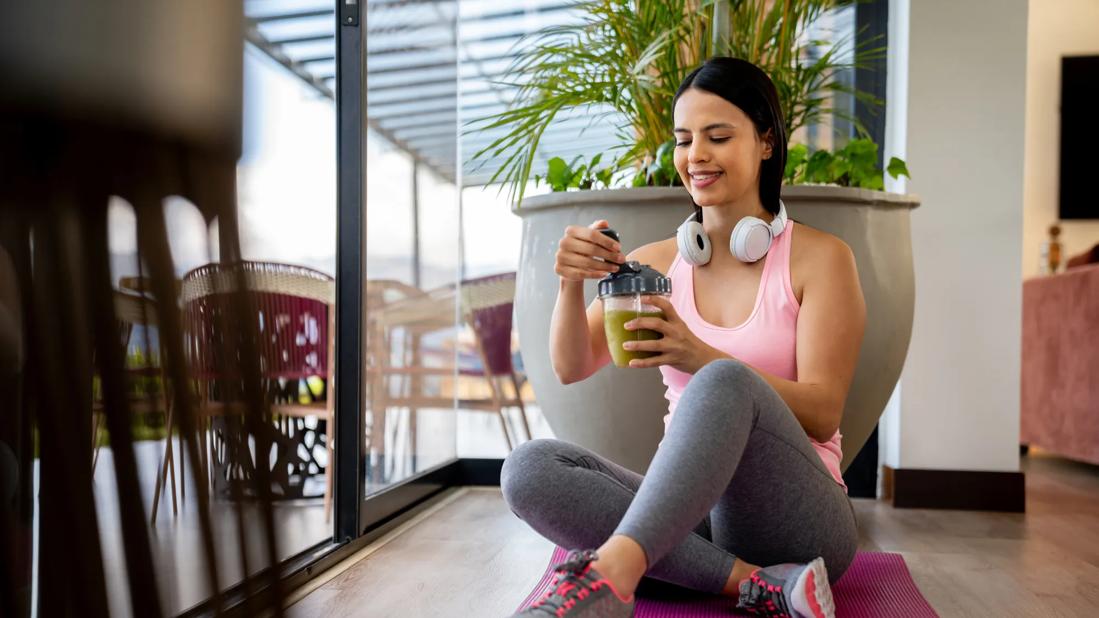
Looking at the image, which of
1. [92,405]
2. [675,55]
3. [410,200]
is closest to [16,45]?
[92,405]

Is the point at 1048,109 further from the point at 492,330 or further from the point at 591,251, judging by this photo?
the point at 591,251

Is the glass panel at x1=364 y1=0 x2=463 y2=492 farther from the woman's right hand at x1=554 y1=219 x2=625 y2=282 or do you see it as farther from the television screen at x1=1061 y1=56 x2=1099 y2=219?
the television screen at x1=1061 y1=56 x2=1099 y2=219

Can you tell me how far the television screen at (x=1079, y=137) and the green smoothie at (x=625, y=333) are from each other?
462 centimetres

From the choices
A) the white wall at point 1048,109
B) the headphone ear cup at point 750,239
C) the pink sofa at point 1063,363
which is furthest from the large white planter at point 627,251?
the white wall at point 1048,109

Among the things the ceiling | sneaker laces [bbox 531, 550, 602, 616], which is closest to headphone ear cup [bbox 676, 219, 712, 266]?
sneaker laces [bbox 531, 550, 602, 616]

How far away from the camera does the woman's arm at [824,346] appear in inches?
50.3

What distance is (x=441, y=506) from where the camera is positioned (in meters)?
2.43

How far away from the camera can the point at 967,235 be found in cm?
252

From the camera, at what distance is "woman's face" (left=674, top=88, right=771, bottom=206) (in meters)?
1.37

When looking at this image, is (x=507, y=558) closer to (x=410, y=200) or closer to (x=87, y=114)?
(x=410, y=200)

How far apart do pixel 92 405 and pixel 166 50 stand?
154 millimetres

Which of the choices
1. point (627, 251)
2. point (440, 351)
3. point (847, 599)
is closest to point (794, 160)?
point (627, 251)

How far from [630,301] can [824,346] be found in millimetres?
308

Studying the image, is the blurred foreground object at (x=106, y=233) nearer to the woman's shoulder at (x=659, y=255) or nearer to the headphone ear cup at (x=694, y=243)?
the headphone ear cup at (x=694, y=243)
